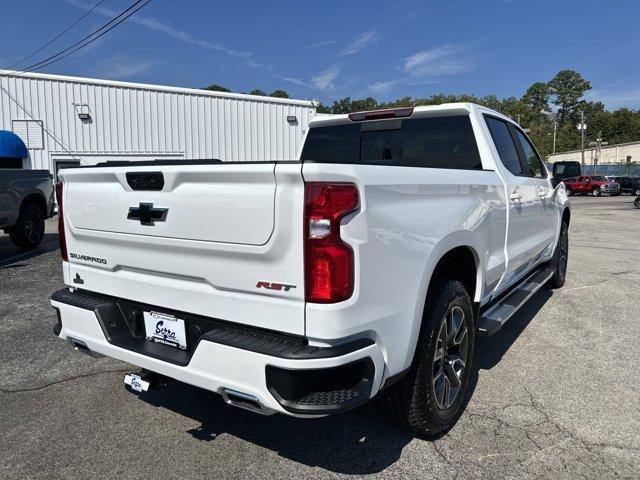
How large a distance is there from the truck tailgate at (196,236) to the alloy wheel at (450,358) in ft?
3.68

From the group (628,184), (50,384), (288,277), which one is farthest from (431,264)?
(628,184)

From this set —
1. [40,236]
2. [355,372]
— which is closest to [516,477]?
[355,372]

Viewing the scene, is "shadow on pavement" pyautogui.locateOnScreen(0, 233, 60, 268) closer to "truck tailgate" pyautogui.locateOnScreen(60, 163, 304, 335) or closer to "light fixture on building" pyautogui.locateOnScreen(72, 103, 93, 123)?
"truck tailgate" pyautogui.locateOnScreen(60, 163, 304, 335)

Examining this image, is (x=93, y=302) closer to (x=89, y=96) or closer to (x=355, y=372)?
(x=355, y=372)

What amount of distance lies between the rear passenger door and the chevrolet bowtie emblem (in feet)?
8.37

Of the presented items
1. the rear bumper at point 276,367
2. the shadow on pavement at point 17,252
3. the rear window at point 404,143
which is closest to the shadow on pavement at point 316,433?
the rear bumper at point 276,367

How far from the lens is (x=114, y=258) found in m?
2.81

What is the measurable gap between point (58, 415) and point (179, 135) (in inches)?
711

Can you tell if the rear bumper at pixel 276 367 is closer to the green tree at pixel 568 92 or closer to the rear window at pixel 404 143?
the rear window at pixel 404 143

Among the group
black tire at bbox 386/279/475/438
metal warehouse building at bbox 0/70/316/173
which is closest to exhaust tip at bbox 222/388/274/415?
black tire at bbox 386/279/475/438

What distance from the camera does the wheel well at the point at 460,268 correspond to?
3012mm

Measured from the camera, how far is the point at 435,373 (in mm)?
2896

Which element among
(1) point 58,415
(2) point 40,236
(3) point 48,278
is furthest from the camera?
(2) point 40,236

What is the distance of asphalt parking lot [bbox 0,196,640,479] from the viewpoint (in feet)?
8.74
